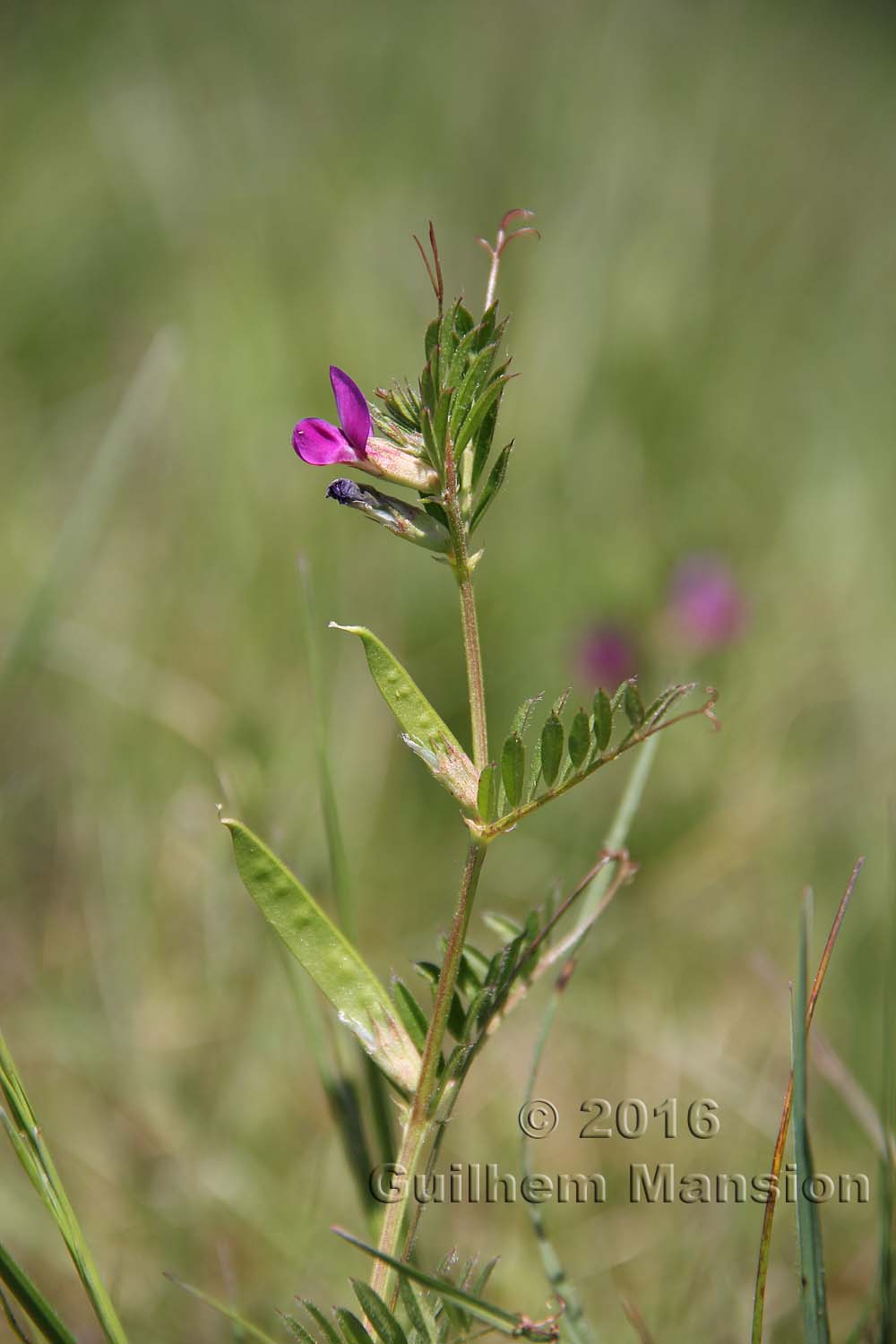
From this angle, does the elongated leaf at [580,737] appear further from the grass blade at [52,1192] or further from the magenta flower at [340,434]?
the grass blade at [52,1192]

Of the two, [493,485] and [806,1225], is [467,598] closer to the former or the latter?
[493,485]

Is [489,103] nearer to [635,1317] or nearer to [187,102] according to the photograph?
[187,102]

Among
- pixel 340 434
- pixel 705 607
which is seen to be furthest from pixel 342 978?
pixel 705 607

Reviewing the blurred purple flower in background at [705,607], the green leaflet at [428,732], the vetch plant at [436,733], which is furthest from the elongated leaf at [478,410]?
the blurred purple flower in background at [705,607]

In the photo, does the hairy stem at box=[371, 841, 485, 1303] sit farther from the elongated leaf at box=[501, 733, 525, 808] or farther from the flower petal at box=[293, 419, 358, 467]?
the flower petal at box=[293, 419, 358, 467]

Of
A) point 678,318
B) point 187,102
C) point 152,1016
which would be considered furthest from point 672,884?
point 187,102

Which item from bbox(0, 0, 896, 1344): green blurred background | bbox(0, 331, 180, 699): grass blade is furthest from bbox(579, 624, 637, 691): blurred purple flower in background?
bbox(0, 331, 180, 699): grass blade

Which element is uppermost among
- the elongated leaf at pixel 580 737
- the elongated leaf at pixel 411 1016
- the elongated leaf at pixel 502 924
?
the elongated leaf at pixel 580 737
